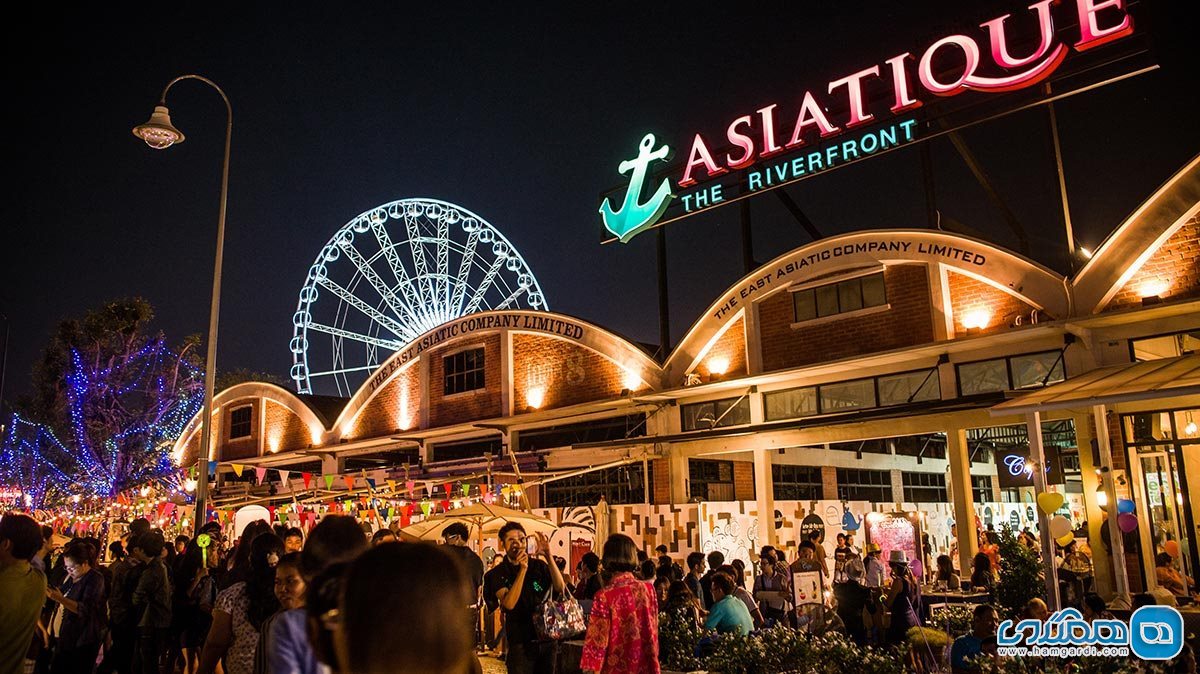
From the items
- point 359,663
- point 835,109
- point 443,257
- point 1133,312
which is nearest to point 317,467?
point 443,257

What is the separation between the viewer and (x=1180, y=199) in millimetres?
12977

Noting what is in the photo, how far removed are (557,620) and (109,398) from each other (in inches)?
1406

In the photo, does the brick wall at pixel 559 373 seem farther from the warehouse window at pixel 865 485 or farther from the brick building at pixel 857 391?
the warehouse window at pixel 865 485

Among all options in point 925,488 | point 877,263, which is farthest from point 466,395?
point 925,488

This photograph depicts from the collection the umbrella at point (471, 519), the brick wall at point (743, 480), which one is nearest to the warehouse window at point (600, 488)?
the brick wall at point (743, 480)

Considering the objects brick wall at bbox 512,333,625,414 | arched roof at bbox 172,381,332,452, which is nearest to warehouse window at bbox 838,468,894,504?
brick wall at bbox 512,333,625,414

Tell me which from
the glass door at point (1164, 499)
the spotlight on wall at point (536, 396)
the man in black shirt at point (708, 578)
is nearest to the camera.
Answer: the man in black shirt at point (708, 578)

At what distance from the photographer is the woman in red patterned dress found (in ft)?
19.7

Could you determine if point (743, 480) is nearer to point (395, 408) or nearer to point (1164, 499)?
point (1164, 499)

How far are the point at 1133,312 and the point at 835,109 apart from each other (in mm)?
7371

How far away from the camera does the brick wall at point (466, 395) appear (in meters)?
23.3

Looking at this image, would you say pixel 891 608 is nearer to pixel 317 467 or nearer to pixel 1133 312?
pixel 1133 312

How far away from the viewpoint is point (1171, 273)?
13047 mm

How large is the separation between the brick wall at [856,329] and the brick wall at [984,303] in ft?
1.41
